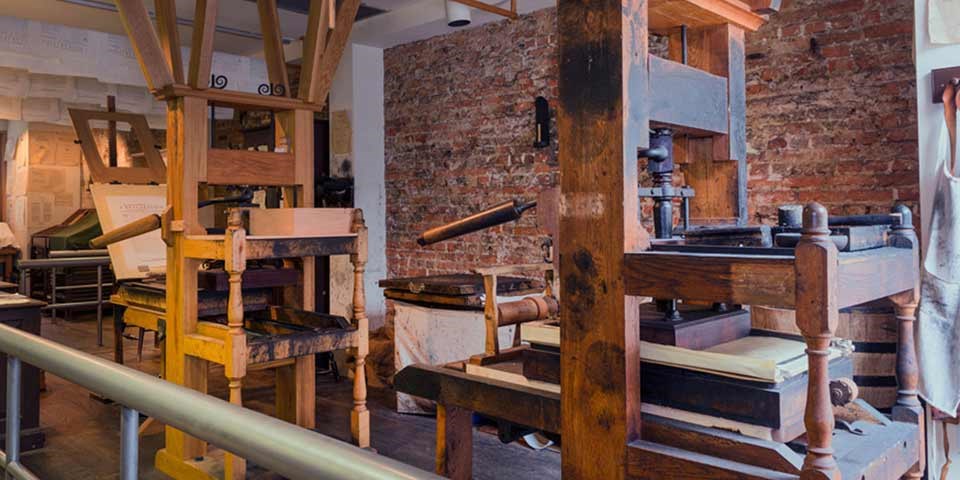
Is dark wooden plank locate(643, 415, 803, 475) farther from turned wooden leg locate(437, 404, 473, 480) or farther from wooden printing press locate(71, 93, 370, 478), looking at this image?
wooden printing press locate(71, 93, 370, 478)

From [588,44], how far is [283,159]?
2.62 m

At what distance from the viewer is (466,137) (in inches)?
218

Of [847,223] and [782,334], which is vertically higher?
[847,223]

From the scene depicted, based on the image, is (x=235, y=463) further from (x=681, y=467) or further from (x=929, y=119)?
(x=929, y=119)

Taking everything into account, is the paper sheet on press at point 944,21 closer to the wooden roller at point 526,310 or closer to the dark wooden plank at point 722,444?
the wooden roller at point 526,310

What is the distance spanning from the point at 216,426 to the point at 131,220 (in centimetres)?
513

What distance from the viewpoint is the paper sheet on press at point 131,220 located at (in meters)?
4.82

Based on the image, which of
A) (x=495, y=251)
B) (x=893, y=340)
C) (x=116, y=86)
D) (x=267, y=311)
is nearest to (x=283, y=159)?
(x=267, y=311)

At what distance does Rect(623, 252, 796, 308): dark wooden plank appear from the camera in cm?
90

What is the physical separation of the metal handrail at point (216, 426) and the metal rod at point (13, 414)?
0.56 feet

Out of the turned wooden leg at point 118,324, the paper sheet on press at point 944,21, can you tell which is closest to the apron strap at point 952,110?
the paper sheet on press at point 944,21

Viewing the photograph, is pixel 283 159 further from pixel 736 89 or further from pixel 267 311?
pixel 736 89

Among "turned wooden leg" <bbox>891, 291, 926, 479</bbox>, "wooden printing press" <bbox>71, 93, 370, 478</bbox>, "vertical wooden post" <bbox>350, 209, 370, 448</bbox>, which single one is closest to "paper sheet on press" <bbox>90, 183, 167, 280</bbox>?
"wooden printing press" <bbox>71, 93, 370, 478</bbox>

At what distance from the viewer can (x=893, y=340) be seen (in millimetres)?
2836
